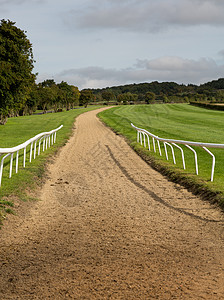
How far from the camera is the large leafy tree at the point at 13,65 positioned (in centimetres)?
2406

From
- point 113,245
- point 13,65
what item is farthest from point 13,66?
point 113,245

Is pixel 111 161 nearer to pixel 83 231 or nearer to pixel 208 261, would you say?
pixel 83 231

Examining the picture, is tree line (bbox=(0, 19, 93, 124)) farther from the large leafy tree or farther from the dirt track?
the dirt track

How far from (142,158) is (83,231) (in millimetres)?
8334

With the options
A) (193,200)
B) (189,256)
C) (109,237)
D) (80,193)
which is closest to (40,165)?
(80,193)

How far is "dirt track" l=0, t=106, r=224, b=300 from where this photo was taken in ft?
11.0

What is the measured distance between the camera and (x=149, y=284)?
3375 millimetres

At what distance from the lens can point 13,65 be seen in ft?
81.8

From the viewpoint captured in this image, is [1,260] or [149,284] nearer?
[149,284]

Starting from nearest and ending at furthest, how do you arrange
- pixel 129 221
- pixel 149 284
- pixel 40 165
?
1. pixel 149 284
2. pixel 129 221
3. pixel 40 165

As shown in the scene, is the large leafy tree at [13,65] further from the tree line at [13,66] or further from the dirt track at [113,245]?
the dirt track at [113,245]

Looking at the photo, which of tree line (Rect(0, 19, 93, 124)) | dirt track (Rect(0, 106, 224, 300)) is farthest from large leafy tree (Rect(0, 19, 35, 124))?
dirt track (Rect(0, 106, 224, 300))

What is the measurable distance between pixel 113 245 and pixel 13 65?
2300cm

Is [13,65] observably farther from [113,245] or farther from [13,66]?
[113,245]
